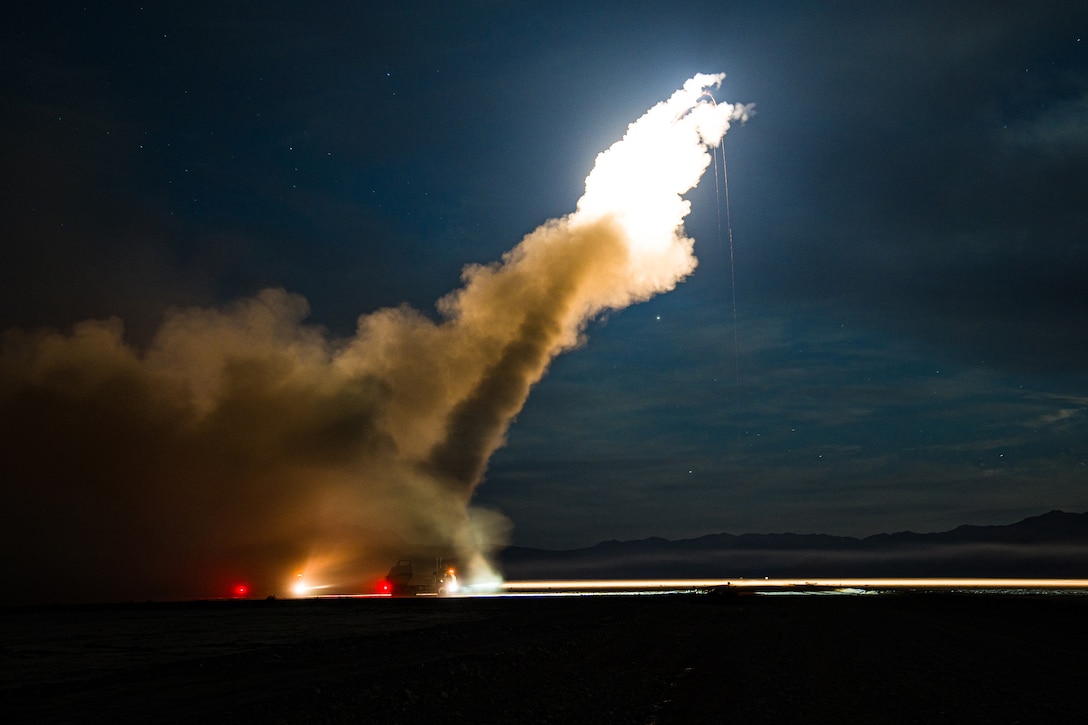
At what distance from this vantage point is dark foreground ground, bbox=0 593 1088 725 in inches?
718

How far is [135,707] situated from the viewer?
1877 cm

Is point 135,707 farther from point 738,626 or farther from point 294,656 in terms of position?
point 738,626

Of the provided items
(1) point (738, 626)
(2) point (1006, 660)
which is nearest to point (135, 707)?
(2) point (1006, 660)

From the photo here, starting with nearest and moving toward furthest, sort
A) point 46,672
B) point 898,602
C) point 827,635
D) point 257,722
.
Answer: point 257,722 → point 46,672 → point 827,635 → point 898,602

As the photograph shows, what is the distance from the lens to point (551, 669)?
24.7m

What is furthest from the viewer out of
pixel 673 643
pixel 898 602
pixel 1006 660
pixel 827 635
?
pixel 898 602

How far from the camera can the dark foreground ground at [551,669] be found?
18234 mm

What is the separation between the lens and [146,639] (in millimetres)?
34500

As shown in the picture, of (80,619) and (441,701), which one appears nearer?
(441,701)

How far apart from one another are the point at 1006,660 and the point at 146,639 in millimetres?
28011

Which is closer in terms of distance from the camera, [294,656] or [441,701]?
[441,701]

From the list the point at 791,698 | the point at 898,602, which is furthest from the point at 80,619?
the point at 898,602

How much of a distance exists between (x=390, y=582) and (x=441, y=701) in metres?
55.3

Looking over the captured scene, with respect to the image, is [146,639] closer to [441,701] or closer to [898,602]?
Answer: [441,701]
